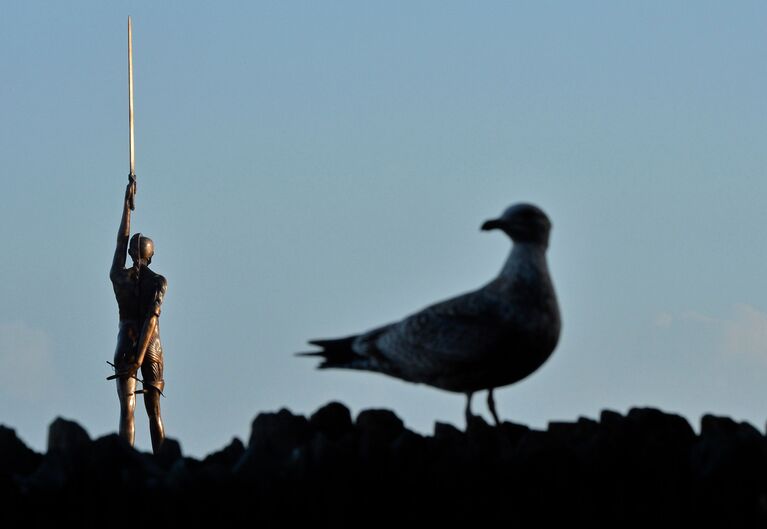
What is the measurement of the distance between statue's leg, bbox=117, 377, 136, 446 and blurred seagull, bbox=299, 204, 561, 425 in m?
8.00

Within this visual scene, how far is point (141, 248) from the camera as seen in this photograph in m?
14.7

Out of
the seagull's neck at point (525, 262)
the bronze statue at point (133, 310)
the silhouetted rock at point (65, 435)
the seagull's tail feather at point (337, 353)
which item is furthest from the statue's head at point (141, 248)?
the seagull's neck at point (525, 262)

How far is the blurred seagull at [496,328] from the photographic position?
22.6 feet

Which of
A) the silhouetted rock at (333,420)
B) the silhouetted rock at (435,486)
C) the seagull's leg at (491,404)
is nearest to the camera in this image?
the silhouetted rock at (435,486)

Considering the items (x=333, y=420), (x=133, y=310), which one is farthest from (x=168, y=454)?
(x=133, y=310)

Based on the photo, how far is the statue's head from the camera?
48.1 ft

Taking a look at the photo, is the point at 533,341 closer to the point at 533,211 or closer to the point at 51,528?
the point at 533,211

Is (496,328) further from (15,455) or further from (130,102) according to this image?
(130,102)

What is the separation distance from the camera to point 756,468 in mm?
6285

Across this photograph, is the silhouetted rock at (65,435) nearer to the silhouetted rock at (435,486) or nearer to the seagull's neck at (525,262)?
the silhouetted rock at (435,486)

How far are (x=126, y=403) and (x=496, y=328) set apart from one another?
852 centimetres

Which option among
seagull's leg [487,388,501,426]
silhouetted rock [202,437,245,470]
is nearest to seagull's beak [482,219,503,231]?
seagull's leg [487,388,501,426]

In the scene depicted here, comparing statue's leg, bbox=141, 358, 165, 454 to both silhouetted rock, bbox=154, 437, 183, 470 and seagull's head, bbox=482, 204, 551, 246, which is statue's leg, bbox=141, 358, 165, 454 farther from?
seagull's head, bbox=482, 204, 551, 246

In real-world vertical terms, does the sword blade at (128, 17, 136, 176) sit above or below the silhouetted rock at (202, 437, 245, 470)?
above
